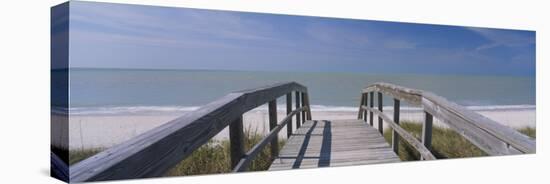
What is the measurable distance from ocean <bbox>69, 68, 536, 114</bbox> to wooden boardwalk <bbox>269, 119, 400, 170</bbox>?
27 cm

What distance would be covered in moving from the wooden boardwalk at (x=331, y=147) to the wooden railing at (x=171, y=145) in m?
0.84

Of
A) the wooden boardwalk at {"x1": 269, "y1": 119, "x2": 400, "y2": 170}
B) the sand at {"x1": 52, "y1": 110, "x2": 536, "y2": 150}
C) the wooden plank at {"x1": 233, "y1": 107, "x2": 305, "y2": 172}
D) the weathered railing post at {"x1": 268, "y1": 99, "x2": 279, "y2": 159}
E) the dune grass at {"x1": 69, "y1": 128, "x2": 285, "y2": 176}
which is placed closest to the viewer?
the wooden plank at {"x1": 233, "y1": 107, "x2": 305, "y2": 172}

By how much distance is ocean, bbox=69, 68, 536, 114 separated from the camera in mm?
4891

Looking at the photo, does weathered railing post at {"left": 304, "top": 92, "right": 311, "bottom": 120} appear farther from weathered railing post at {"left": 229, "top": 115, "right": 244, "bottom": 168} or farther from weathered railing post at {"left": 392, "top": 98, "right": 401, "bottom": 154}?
weathered railing post at {"left": 229, "top": 115, "right": 244, "bottom": 168}

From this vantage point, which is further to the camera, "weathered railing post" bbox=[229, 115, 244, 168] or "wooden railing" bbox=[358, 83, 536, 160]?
"weathered railing post" bbox=[229, 115, 244, 168]

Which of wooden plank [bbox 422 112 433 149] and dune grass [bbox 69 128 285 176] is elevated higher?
wooden plank [bbox 422 112 433 149]

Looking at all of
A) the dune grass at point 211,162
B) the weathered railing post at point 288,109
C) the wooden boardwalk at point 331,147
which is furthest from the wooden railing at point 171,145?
the weathered railing post at point 288,109

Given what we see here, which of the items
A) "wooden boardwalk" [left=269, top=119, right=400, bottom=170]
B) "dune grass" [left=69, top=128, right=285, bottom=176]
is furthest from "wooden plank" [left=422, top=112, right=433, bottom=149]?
"dune grass" [left=69, top=128, right=285, bottom=176]

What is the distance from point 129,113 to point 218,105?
1.47 meters

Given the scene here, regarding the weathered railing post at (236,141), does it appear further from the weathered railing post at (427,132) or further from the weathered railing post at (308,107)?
the weathered railing post at (427,132)

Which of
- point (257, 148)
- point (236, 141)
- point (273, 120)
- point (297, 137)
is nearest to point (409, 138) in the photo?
point (297, 137)

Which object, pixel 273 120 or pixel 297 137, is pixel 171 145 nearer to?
pixel 273 120

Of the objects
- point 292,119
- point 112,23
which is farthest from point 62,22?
point 292,119
